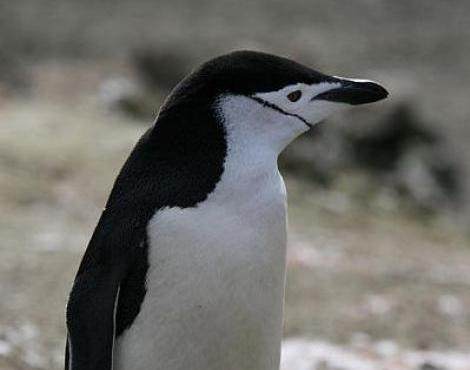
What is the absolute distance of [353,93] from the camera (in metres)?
2.92

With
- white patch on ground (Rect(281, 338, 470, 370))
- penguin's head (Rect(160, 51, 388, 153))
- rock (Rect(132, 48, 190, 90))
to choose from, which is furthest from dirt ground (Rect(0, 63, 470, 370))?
penguin's head (Rect(160, 51, 388, 153))

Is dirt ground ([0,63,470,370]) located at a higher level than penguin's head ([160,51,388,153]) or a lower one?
higher

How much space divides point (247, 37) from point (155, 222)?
10.4 m

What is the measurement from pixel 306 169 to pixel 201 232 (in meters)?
5.01

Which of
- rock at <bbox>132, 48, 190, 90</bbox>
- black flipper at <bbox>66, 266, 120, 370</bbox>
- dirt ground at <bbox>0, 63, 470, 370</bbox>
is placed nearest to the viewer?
black flipper at <bbox>66, 266, 120, 370</bbox>

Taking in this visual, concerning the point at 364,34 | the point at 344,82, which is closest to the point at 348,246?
the point at 344,82

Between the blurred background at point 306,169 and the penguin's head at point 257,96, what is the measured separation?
149cm

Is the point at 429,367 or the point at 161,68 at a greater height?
the point at 161,68

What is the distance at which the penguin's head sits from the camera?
2812 millimetres

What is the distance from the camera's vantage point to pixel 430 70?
12750mm

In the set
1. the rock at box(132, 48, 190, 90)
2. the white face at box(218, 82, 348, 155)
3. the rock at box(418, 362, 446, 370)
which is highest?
the rock at box(132, 48, 190, 90)

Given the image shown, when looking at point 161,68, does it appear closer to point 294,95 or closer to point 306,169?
point 306,169

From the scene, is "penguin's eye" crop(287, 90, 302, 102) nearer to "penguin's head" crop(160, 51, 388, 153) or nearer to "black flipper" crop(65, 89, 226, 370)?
"penguin's head" crop(160, 51, 388, 153)

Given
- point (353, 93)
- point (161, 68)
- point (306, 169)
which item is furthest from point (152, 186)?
point (161, 68)
